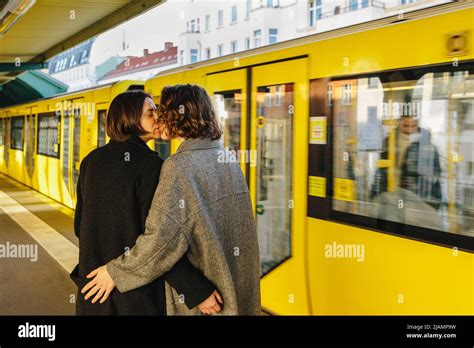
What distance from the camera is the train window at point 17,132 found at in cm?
1683

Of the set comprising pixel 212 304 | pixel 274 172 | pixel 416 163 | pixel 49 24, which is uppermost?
pixel 49 24

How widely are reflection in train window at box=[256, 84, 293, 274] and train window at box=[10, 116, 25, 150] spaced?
13472 millimetres

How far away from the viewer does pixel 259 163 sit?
498 cm

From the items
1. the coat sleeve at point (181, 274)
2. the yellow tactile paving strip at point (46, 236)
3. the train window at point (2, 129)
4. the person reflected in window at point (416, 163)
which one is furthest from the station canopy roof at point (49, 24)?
the coat sleeve at point (181, 274)

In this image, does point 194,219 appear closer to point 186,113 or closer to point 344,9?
point 186,113

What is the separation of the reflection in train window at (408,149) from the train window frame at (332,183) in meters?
0.03

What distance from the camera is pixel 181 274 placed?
2219mm

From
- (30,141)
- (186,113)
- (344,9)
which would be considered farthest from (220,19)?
(186,113)

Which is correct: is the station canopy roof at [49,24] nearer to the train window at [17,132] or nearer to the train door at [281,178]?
the train window at [17,132]

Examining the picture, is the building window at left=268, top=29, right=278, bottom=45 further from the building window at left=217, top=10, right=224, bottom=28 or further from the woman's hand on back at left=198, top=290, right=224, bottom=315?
the woman's hand on back at left=198, top=290, right=224, bottom=315

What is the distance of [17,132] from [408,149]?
16.4 m

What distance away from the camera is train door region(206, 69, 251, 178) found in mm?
5117

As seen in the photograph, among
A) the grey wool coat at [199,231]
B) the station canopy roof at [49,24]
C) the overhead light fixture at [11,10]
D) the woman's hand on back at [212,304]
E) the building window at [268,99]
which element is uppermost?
the station canopy roof at [49,24]

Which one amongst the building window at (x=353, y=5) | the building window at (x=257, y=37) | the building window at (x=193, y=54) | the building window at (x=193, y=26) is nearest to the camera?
the building window at (x=353, y=5)
